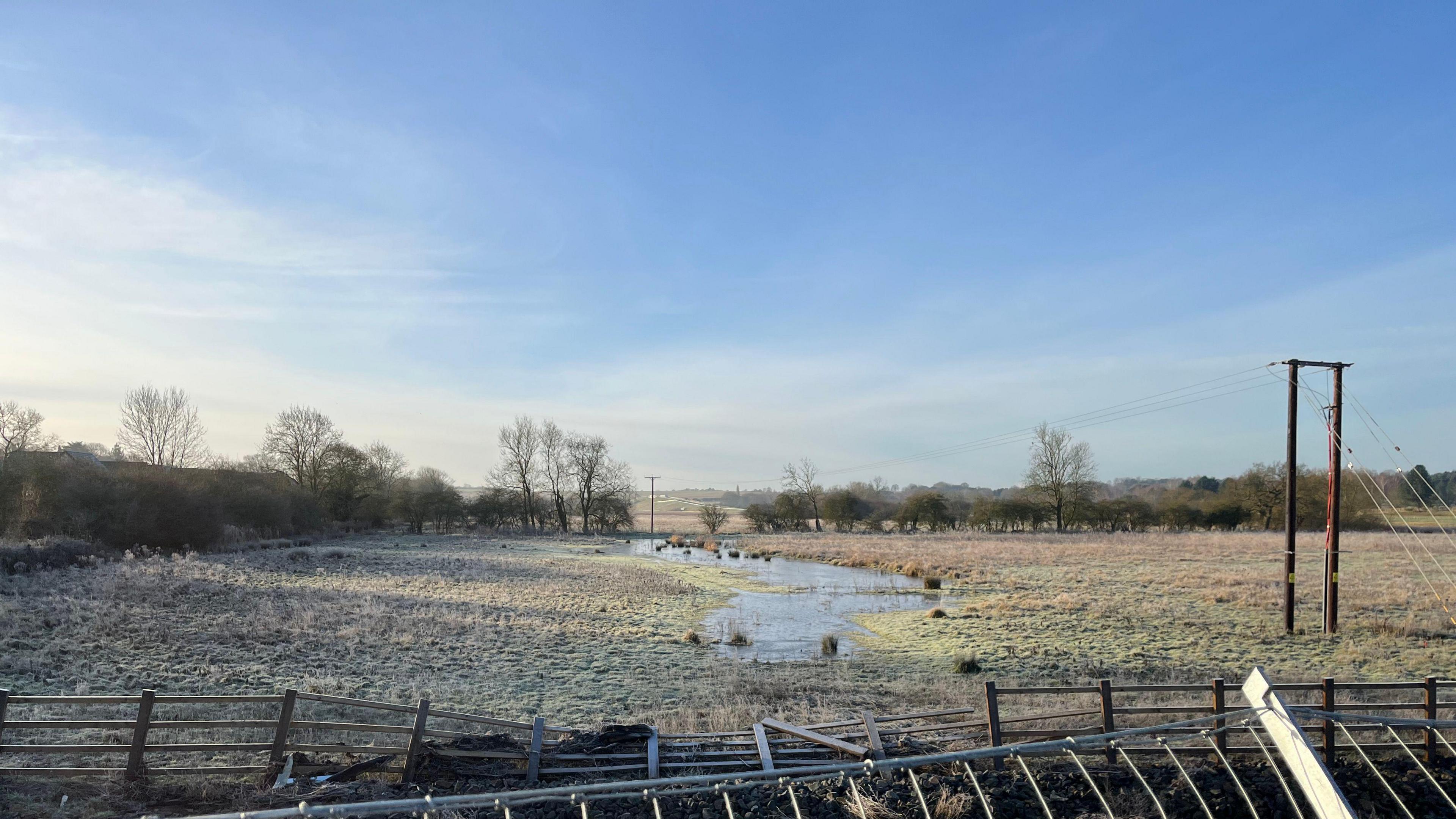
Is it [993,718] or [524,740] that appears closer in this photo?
[993,718]

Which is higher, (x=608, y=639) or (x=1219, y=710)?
(x=1219, y=710)

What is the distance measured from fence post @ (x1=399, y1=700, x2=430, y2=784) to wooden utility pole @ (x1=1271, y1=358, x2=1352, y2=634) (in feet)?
59.0

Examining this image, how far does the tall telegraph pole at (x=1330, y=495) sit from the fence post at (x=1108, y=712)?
11.9 meters

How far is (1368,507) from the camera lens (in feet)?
209

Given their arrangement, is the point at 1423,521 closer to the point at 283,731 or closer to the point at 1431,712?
the point at 1431,712

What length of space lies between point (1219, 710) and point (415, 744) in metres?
8.61

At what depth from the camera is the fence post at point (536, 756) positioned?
7848mm

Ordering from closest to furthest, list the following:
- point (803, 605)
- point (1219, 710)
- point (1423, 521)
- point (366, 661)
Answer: point (1219, 710)
point (366, 661)
point (803, 605)
point (1423, 521)

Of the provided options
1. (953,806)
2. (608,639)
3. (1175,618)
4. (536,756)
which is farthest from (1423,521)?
(536,756)

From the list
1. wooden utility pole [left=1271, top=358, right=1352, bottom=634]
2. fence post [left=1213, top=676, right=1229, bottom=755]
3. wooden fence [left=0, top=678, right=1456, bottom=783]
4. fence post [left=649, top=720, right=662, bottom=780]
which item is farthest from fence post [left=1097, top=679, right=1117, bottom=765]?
wooden utility pole [left=1271, top=358, right=1352, bottom=634]

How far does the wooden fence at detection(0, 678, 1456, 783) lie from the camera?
24.6 ft

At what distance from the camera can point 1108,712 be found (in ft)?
27.0

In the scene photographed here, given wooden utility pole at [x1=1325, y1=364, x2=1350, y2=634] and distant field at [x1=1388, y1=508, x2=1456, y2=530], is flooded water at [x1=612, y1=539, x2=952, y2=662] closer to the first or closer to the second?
wooden utility pole at [x1=1325, y1=364, x2=1350, y2=634]

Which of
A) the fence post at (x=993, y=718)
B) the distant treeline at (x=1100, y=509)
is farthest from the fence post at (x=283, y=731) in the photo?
the distant treeline at (x=1100, y=509)
